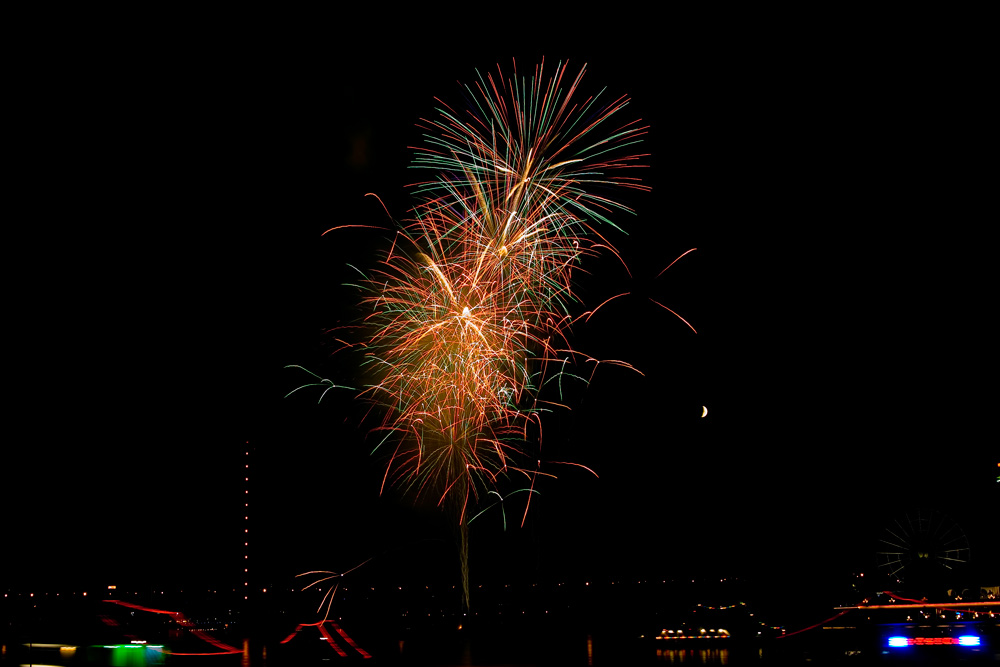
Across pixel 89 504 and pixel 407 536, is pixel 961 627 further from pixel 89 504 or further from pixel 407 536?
pixel 89 504

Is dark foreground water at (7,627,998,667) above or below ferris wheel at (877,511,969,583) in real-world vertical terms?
below

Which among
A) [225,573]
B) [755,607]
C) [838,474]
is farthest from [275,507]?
[755,607]

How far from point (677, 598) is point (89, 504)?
23.5 meters

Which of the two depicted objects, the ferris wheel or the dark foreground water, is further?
the ferris wheel

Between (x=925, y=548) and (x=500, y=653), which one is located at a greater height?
(x=925, y=548)

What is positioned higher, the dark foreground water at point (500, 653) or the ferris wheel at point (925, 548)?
the ferris wheel at point (925, 548)

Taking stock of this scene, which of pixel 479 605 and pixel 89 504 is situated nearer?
pixel 479 605

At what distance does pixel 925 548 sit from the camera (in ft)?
82.2

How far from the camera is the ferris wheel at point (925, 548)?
81.0 ft

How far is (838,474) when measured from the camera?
34.2 meters

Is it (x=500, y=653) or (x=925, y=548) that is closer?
(x=500, y=653)

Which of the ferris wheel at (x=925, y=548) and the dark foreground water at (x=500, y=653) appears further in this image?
the ferris wheel at (x=925, y=548)

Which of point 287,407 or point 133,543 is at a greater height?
point 287,407

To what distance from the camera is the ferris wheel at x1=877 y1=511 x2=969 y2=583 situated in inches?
972
